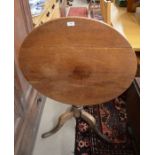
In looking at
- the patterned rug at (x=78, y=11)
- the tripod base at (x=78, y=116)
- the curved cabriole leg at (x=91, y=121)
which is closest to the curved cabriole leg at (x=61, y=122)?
the tripod base at (x=78, y=116)

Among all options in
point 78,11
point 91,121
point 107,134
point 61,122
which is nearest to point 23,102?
point 61,122

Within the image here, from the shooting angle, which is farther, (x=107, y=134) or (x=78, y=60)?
(x=107, y=134)

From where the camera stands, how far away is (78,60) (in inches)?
41.9

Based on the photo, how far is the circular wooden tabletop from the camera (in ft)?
3.21

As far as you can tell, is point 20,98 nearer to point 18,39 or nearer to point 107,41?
point 18,39

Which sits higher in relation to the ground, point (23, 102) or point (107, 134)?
point (23, 102)

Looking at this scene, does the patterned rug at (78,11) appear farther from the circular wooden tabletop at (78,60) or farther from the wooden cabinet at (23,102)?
the circular wooden tabletop at (78,60)

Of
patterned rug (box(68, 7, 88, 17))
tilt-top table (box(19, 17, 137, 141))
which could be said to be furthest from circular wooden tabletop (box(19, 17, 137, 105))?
patterned rug (box(68, 7, 88, 17))

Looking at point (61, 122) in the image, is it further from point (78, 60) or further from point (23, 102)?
point (78, 60)

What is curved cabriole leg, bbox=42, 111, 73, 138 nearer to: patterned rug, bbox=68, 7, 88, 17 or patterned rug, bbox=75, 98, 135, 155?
patterned rug, bbox=75, 98, 135, 155

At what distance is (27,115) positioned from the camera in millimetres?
1566

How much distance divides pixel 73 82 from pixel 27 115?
0.61 meters

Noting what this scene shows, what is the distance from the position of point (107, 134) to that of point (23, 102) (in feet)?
2.62
